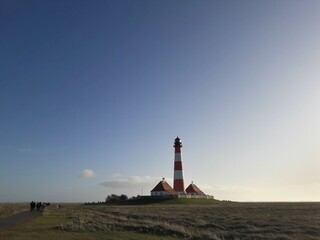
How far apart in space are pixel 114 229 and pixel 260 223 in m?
12.7

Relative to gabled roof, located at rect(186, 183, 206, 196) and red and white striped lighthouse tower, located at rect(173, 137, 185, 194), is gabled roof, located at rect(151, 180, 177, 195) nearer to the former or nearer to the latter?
red and white striped lighthouse tower, located at rect(173, 137, 185, 194)

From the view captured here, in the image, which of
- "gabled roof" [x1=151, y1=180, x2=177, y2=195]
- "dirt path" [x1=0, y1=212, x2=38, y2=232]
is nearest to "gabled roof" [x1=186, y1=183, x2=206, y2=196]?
"gabled roof" [x1=151, y1=180, x2=177, y2=195]

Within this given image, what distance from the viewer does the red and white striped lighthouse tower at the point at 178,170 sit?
88544 mm

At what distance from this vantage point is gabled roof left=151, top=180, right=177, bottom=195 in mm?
92350

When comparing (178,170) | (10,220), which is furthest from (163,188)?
(10,220)

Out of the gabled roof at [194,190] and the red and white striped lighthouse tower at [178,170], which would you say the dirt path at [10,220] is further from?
the gabled roof at [194,190]

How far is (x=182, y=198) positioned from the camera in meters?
85.3

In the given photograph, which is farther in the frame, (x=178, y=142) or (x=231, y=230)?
(x=178, y=142)

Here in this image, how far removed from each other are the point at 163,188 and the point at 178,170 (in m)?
7.31

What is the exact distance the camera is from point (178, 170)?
291 ft

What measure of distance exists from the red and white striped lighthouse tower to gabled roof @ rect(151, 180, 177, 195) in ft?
5.28

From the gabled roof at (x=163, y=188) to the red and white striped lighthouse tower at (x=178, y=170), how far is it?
161cm

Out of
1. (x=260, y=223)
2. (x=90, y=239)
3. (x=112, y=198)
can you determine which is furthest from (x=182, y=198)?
(x=90, y=239)

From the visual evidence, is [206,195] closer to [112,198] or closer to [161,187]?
[161,187]
